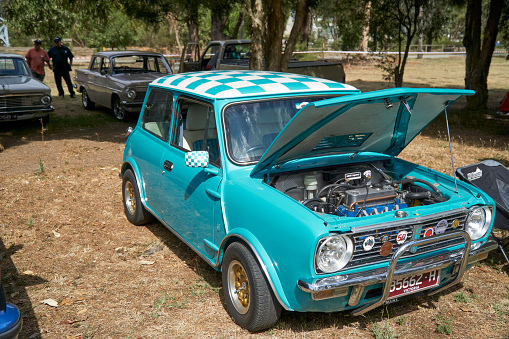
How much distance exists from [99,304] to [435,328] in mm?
2836

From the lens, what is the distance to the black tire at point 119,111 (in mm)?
12383

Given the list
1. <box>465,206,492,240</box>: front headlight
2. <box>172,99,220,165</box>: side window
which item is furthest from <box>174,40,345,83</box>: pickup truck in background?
<box>465,206,492,240</box>: front headlight

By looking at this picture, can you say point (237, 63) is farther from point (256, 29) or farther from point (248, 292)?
point (248, 292)

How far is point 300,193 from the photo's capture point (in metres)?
4.20

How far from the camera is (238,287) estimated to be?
3.83m

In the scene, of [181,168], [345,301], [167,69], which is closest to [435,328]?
[345,301]

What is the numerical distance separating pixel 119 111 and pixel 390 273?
10610 mm

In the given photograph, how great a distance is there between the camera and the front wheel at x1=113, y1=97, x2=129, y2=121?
1238 cm

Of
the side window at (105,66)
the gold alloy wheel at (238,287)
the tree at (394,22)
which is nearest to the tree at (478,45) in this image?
the tree at (394,22)

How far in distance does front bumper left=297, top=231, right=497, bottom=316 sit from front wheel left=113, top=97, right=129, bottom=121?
33.1 feet

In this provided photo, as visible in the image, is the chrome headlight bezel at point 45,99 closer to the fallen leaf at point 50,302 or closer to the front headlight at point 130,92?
the front headlight at point 130,92

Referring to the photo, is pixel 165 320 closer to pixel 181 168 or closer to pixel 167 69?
pixel 181 168

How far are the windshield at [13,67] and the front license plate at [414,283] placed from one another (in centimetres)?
1120

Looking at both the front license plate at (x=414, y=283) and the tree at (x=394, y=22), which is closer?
the front license plate at (x=414, y=283)
